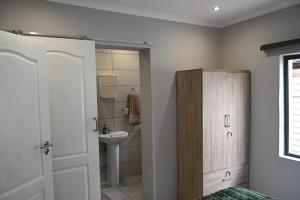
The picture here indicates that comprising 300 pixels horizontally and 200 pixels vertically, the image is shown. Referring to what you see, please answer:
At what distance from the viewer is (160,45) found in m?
2.88

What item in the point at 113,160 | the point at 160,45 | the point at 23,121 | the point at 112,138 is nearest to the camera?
the point at 23,121

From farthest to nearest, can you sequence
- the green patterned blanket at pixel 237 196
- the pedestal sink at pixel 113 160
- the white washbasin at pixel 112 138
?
the pedestal sink at pixel 113 160
the white washbasin at pixel 112 138
the green patterned blanket at pixel 237 196

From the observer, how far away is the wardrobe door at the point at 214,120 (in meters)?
2.62

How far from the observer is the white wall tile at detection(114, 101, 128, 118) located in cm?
380

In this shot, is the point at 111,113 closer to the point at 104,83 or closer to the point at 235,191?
the point at 104,83

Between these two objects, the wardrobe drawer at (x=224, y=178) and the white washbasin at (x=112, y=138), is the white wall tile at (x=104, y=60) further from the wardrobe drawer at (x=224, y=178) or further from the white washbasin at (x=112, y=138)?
the wardrobe drawer at (x=224, y=178)

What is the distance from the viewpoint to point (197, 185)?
2.71 m

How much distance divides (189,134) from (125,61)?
1774 mm

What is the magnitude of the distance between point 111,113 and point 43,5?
6.46 ft

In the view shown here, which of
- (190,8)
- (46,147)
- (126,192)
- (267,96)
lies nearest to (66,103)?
(46,147)

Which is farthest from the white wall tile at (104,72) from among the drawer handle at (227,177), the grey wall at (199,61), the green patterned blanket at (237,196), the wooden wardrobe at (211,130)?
the green patterned blanket at (237,196)

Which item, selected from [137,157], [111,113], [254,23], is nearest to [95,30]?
[111,113]

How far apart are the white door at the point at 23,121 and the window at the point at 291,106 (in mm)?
2591

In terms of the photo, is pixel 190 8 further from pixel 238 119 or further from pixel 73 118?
pixel 73 118
